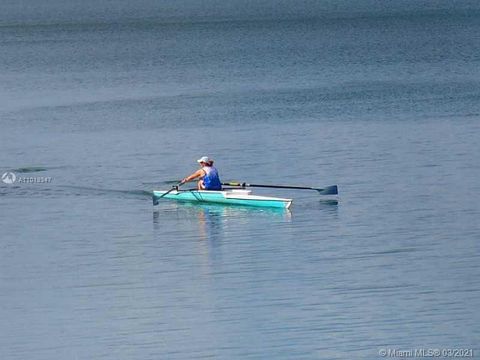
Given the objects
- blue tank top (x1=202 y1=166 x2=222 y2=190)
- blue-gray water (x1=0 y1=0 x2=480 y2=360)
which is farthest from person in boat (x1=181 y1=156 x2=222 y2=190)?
blue-gray water (x1=0 y1=0 x2=480 y2=360)

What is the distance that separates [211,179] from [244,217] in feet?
7.09

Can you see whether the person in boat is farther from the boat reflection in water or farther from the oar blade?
the oar blade

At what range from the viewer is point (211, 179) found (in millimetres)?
48812

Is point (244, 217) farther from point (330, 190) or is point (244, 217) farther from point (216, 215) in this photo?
point (330, 190)

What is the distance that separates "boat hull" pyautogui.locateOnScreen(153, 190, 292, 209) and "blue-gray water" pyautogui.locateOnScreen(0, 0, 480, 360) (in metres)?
0.34

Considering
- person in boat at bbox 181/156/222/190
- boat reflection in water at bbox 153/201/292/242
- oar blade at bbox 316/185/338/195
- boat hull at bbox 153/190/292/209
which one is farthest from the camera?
oar blade at bbox 316/185/338/195

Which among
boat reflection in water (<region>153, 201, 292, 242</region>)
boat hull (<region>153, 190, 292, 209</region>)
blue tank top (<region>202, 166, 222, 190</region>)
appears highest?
blue tank top (<region>202, 166, 222, 190</region>)

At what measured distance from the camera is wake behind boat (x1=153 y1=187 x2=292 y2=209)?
47812 millimetres

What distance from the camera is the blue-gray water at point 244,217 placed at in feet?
115

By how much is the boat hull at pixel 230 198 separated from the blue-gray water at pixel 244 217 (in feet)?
1.10

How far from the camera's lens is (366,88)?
284ft

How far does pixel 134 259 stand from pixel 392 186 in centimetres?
1355

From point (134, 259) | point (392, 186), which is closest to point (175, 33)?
point (392, 186)

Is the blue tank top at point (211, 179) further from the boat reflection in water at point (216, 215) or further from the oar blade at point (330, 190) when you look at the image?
the oar blade at point (330, 190)
